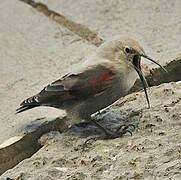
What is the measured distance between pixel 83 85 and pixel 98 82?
0.31 feet

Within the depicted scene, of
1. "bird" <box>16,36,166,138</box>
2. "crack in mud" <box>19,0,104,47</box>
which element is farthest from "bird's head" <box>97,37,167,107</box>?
"crack in mud" <box>19,0,104,47</box>

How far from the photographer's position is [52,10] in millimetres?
5004

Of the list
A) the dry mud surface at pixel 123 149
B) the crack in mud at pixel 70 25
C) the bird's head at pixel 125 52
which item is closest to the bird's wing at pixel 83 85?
the bird's head at pixel 125 52

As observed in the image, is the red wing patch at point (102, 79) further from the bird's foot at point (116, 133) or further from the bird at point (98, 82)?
the bird's foot at point (116, 133)

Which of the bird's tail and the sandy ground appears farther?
the bird's tail

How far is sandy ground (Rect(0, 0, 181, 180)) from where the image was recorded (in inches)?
117

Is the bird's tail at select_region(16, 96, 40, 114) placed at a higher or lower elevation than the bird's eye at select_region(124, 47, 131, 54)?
lower

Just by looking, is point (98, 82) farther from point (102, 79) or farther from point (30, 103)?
point (30, 103)

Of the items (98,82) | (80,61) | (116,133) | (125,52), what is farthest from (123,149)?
(80,61)

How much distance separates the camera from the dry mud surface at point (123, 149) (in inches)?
113

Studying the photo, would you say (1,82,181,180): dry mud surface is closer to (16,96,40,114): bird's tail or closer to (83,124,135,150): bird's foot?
(83,124,135,150): bird's foot

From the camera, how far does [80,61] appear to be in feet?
14.1

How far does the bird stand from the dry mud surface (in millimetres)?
140

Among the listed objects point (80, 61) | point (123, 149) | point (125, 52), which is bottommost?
point (123, 149)
